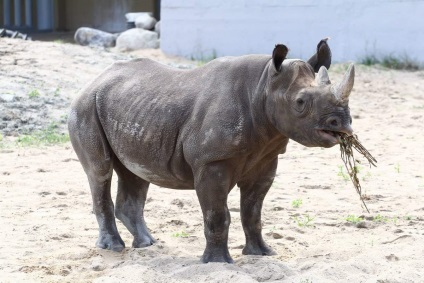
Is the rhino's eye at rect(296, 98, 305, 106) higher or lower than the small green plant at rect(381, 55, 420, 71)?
higher

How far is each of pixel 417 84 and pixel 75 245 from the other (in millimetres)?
8839

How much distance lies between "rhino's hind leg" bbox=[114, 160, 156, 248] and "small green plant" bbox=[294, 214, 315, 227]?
1.25 m

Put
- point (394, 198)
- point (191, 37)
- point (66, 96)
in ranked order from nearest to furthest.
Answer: point (394, 198)
point (66, 96)
point (191, 37)

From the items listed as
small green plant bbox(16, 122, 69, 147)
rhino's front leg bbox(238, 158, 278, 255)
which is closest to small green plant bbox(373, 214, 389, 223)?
rhino's front leg bbox(238, 158, 278, 255)

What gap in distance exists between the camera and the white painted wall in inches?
603

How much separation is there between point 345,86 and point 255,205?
1.31 metres

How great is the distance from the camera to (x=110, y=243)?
6266 millimetres

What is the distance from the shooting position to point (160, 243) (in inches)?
252

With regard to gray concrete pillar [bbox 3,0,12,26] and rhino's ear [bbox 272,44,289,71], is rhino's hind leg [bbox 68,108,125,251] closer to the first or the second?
rhino's ear [bbox 272,44,289,71]

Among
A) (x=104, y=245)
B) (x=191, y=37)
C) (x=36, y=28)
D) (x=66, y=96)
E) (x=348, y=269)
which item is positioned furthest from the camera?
(x=36, y=28)

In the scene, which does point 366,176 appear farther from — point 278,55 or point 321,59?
point 278,55

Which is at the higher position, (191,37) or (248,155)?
(248,155)

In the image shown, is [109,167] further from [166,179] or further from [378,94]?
[378,94]

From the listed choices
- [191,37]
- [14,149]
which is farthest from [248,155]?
[191,37]
